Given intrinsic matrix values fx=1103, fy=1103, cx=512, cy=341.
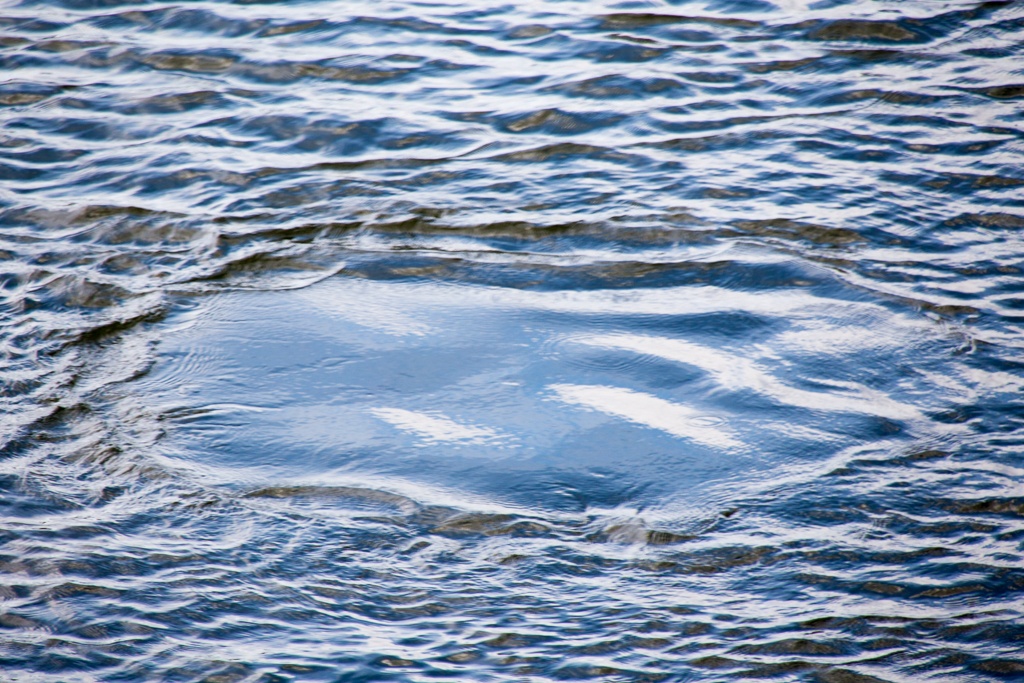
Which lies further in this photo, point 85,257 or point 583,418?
point 85,257

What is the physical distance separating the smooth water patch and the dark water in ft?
0.06

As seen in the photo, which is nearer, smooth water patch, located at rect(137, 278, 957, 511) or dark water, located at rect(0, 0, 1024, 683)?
dark water, located at rect(0, 0, 1024, 683)

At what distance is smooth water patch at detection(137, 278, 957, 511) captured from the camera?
Answer: 4133 millimetres

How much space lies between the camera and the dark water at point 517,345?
338 centimetres

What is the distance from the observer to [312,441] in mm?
4320

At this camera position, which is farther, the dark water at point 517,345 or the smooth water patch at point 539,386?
the smooth water patch at point 539,386

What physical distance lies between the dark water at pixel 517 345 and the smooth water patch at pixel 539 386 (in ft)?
0.06

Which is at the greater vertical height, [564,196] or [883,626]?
[564,196]

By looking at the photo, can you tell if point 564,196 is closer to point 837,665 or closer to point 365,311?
point 365,311

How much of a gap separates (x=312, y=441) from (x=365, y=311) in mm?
1012

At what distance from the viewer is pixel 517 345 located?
491 cm

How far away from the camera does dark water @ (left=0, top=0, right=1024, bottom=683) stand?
11.1ft

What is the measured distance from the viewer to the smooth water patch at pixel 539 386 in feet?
13.6

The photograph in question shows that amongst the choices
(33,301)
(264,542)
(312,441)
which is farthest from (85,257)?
(264,542)
